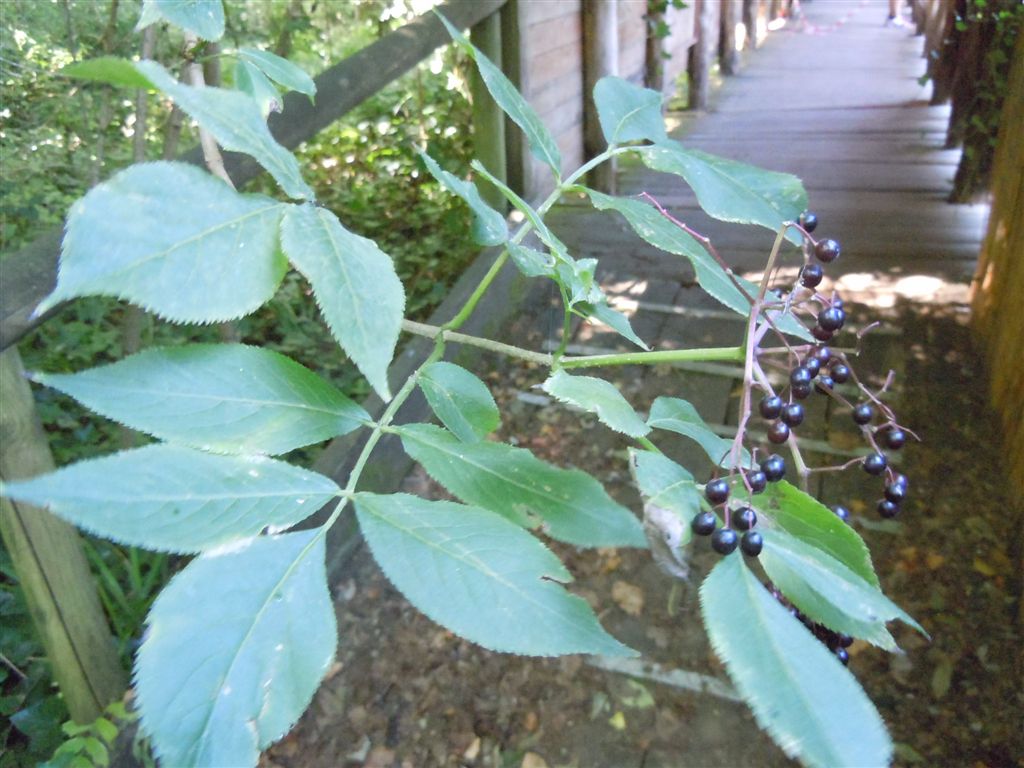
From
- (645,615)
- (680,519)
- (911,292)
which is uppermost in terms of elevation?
(680,519)

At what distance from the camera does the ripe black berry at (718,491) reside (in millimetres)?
669

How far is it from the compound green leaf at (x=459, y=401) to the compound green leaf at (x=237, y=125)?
0.22m

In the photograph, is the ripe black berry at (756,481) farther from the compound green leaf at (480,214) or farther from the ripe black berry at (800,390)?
the compound green leaf at (480,214)

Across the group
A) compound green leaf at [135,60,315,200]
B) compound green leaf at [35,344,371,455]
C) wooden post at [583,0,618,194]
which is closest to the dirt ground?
compound green leaf at [35,344,371,455]

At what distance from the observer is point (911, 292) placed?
11.7 feet

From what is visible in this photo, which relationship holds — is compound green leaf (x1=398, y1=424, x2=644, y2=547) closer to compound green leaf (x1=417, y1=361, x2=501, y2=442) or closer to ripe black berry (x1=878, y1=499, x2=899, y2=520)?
compound green leaf (x1=417, y1=361, x2=501, y2=442)

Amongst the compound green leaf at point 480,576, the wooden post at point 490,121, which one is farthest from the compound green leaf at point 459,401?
the wooden post at point 490,121

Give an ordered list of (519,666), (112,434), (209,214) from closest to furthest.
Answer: (209,214) → (519,666) → (112,434)

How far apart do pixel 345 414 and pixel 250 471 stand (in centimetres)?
13

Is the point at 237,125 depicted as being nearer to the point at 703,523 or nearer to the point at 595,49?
the point at 703,523

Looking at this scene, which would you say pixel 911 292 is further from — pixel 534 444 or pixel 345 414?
pixel 345 414

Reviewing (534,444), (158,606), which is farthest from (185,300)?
(534,444)

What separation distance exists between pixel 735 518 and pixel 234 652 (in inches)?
15.3

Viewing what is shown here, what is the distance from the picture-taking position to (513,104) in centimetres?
93
